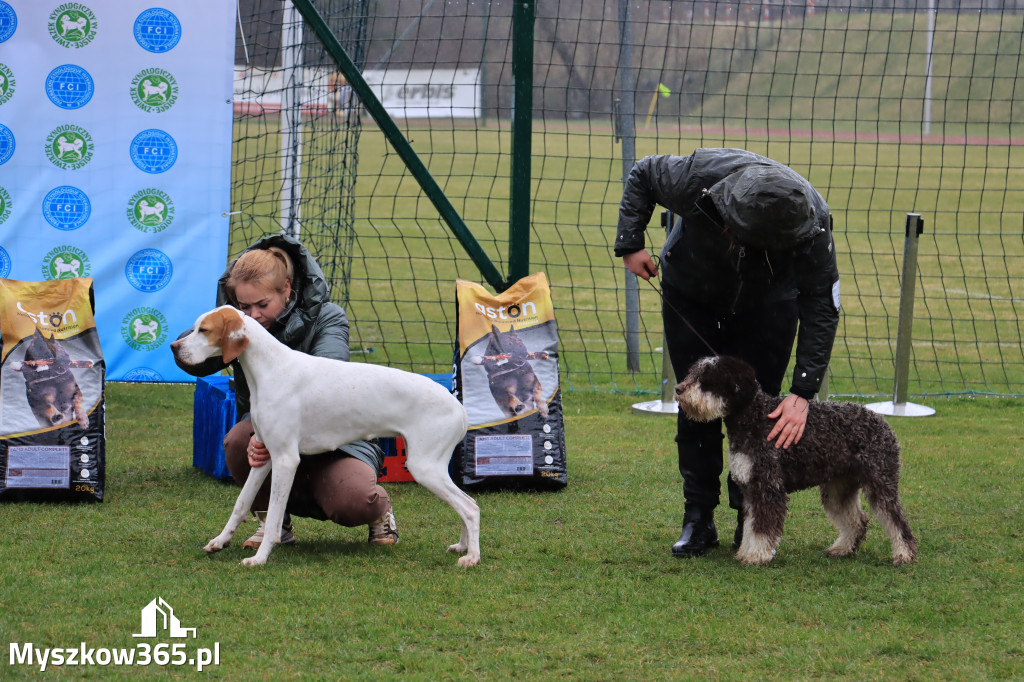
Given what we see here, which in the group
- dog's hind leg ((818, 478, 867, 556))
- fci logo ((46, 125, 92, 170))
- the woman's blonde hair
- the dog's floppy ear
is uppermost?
fci logo ((46, 125, 92, 170))

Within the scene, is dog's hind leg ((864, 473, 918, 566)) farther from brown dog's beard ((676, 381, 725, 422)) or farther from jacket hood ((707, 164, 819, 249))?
jacket hood ((707, 164, 819, 249))

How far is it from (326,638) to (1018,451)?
15.4 feet

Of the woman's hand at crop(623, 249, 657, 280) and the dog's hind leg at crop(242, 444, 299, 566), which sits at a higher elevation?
the woman's hand at crop(623, 249, 657, 280)

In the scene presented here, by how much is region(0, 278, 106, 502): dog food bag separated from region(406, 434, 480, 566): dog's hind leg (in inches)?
74.4

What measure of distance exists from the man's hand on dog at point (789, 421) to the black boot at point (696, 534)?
0.53m

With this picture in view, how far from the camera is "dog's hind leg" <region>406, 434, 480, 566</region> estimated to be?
436cm

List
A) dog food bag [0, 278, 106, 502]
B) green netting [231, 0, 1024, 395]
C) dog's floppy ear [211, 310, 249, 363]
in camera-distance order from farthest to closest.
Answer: green netting [231, 0, 1024, 395] → dog food bag [0, 278, 106, 502] → dog's floppy ear [211, 310, 249, 363]

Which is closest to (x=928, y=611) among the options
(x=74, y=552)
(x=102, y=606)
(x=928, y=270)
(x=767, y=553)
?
(x=767, y=553)

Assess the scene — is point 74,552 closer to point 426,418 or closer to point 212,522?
point 212,522

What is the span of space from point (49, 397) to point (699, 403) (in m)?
3.11

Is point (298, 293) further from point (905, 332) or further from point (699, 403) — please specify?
point (905, 332)

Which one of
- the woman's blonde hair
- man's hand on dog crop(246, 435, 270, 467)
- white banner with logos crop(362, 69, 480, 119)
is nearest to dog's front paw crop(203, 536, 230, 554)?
man's hand on dog crop(246, 435, 270, 467)

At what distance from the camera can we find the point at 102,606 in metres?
3.85

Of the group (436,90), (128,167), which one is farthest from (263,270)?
(436,90)
